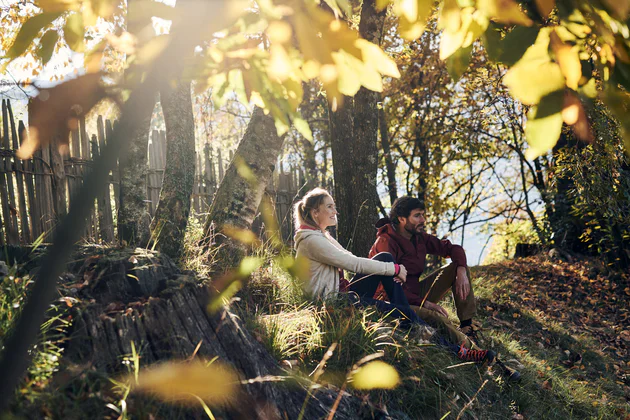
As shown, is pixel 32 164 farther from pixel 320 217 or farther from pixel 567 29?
pixel 567 29

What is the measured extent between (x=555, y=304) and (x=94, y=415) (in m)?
7.50

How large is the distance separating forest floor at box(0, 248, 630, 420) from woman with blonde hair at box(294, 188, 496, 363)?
13 centimetres

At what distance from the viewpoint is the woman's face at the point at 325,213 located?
179 inches

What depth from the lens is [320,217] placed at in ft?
15.1

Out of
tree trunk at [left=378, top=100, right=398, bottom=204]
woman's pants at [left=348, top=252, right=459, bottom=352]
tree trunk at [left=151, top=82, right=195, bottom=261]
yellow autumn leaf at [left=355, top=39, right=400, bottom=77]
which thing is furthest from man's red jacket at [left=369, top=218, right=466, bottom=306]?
tree trunk at [left=378, top=100, right=398, bottom=204]

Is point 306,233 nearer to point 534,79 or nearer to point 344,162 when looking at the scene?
point 344,162

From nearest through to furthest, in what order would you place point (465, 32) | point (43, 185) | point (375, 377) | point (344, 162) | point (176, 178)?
1. point (465, 32)
2. point (375, 377)
3. point (176, 178)
4. point (43, 185)
5. point (344, 162)

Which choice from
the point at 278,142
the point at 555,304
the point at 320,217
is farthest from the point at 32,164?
the point at 555,304

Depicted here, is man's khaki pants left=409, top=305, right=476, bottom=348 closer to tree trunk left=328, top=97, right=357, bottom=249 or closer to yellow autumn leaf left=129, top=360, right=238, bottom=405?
tree trunk left=328, top=97, right=357, bottom=249

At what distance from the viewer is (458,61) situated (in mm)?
1782

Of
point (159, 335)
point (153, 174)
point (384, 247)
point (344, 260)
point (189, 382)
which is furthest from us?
point (153, 174)

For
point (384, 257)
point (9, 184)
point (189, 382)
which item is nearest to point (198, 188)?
point (9, 184)

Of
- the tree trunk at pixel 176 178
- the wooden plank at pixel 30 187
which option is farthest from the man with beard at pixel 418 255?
the wooden plank at pixel 30 187

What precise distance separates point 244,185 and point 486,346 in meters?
2.81
